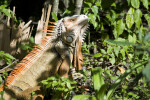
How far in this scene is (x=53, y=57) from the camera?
2.71 metres

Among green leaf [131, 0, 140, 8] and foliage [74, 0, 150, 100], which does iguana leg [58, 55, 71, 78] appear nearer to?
A: foliage [74, 0, 150, 100]

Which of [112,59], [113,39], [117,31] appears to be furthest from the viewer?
[117,31]

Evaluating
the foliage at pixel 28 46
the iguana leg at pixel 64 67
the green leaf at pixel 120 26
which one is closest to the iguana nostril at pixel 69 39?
the iguana leg at pixel 64 67

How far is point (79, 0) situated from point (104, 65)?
1.26 metres

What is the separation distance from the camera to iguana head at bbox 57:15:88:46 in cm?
266

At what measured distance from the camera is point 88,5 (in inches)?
146

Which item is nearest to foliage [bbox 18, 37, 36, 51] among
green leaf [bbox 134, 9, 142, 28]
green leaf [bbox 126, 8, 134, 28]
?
green leaf [bbox 126, 8, 134, 28]

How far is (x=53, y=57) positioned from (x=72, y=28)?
17.1 inches

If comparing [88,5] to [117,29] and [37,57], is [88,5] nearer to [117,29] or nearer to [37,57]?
[117,29]

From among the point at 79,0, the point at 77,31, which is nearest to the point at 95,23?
the point at 79,0

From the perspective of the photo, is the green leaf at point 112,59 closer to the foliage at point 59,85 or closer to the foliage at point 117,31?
the foliage at point 117,31

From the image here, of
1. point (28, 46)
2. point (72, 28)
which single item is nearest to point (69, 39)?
point (72, 28)

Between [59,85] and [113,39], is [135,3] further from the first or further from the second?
[59,85]

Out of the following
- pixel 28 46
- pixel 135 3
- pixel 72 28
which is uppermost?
pixel 135 3
